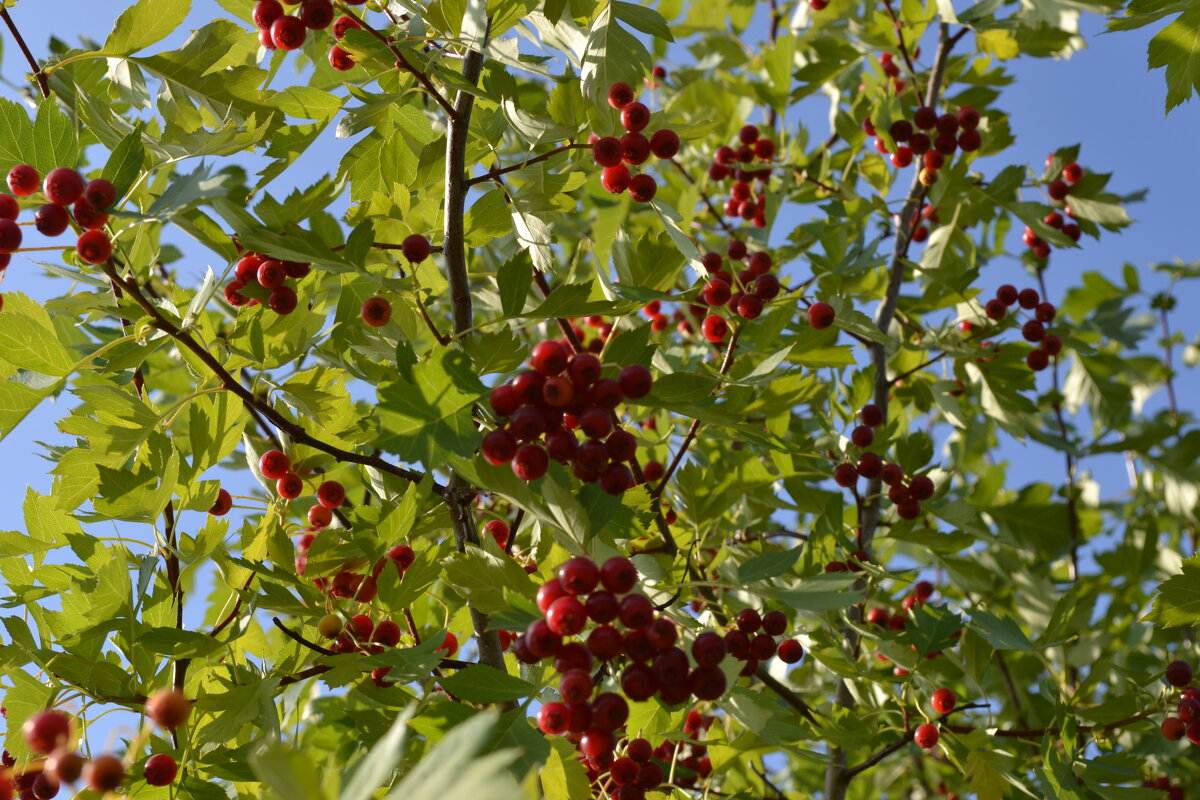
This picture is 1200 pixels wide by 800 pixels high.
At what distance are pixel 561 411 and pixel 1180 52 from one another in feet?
5.44

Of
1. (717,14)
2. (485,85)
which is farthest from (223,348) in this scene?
(717,14)

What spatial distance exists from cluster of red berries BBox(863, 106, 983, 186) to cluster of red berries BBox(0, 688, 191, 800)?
113 inches

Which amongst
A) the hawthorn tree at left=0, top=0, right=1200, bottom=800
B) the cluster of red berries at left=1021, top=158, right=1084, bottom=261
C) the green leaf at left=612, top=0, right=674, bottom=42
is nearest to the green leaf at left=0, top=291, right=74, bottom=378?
the hawthorn tree at left=0, top=0, right=1200, bottom=800

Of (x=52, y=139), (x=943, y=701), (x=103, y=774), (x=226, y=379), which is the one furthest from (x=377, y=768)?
(x=943, y=701)

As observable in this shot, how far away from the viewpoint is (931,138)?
11.0ft

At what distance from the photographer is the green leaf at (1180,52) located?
2.03 metres

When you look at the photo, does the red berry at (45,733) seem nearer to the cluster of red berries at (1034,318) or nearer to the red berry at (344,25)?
the red berry at (344,25)

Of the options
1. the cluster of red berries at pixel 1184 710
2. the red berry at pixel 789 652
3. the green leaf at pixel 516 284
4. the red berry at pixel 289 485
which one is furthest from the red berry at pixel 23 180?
the cluster of red berries at pixel 1184 710

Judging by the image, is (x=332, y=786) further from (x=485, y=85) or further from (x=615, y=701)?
(x=485, y=85)

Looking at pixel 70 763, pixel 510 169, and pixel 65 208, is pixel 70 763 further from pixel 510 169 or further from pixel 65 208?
pixel 510 169

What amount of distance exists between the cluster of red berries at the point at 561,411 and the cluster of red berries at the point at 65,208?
78 cm

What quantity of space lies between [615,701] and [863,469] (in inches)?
53.6

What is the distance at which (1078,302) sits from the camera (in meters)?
5.20

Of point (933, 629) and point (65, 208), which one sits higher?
point (65, 208)
